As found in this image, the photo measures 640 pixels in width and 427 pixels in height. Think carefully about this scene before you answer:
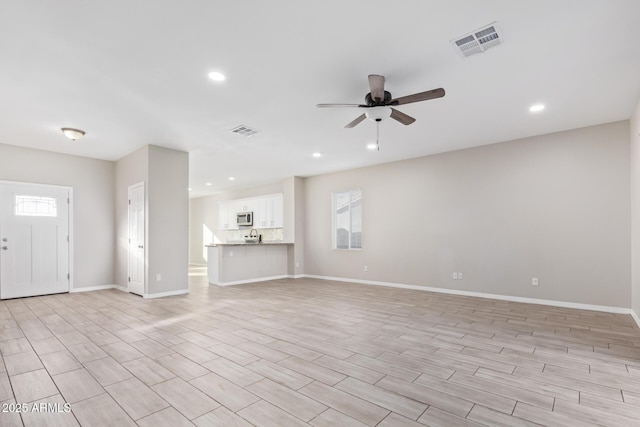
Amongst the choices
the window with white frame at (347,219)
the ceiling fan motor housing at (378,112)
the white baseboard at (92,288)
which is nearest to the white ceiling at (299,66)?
the ceiling fan motor housing at (378,112)

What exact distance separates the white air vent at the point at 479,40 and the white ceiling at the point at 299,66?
0.07 meters

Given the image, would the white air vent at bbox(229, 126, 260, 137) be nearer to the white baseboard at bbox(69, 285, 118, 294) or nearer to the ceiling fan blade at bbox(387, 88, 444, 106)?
the ceiling fan blade at bbox(387, 88, 444, 106)

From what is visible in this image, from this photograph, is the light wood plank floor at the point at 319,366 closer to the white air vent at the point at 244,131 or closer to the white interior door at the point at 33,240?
the white interior door at the point at 33,240

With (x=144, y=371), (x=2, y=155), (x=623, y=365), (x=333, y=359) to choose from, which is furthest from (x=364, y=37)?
(x=2, y=155)

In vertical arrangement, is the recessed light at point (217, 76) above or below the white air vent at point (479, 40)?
above

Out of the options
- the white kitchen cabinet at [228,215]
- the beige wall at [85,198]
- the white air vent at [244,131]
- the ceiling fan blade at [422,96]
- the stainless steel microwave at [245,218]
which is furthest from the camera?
the white kitchen cabinet at [228,215]

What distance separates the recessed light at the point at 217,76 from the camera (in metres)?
3.22

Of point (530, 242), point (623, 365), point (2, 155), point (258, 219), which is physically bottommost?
point (623, 365)

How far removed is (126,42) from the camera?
2689mm

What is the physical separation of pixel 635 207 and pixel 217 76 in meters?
5.49

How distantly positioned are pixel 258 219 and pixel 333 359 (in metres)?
7.58

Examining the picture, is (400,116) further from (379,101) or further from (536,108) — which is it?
(536,108)

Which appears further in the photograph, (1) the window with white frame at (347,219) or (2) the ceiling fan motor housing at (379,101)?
(1) the window with white frame at (347,219)

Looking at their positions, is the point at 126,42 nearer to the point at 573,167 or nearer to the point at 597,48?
the point at 597,48
